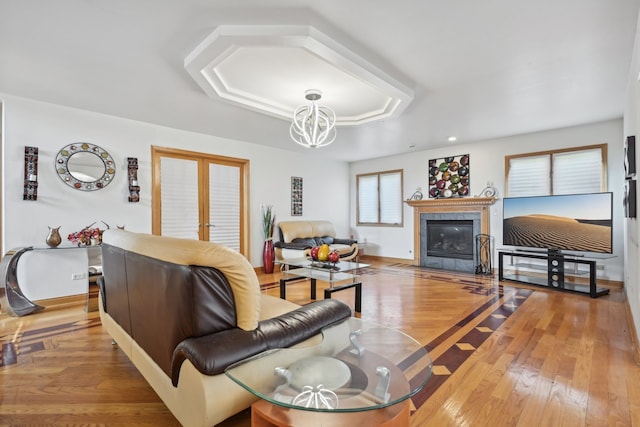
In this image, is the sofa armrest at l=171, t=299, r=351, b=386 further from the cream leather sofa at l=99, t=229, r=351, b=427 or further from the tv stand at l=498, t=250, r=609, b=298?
the tv stand at l=498, t=250, r=609, b=298

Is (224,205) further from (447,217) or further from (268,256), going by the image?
(447,217)

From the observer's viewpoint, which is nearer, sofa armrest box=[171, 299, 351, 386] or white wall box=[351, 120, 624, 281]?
sofa armrest box=[171, 299, 351, 386]

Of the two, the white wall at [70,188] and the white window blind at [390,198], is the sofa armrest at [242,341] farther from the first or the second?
the white window blind at [390,198]

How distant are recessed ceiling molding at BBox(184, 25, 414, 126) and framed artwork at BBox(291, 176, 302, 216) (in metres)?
2.54

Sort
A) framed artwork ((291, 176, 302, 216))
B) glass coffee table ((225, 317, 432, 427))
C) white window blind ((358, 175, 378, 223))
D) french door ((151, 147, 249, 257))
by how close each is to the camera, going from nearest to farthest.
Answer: glass coffee table ((225, 317, 432, 427)) → french door ((151, 147, 249, 257)) → framed artwork ((291, 176, 302, 216)) → white window blind ((358, 175, 378, 223))

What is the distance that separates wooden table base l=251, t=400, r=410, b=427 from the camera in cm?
115

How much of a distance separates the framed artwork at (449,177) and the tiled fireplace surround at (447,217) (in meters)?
0.25

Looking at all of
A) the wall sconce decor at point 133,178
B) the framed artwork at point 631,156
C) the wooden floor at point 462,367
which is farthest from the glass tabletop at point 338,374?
the wall sconce decor at point 133,178

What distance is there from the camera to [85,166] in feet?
13.1

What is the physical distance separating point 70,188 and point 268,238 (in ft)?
10.2

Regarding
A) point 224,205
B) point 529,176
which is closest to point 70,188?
point 224,205

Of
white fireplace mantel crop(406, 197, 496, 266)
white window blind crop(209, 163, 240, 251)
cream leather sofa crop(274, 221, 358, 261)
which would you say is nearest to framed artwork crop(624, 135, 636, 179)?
white fireplace mantel crop(406, 197, 496, 266)

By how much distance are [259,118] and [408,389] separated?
3.99m

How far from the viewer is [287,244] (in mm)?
5777
